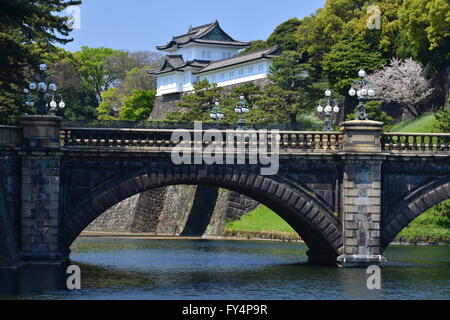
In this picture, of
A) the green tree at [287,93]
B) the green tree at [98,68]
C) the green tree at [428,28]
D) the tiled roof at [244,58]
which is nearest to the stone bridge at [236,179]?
the green tree at [428,28]

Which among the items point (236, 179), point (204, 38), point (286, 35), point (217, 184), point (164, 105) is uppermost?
point (204, 38)

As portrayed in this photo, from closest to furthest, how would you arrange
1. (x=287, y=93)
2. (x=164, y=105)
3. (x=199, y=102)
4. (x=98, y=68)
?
(x=287, y=93), (x=199, y=102), (x=164, y=105), (x=98, y=68)

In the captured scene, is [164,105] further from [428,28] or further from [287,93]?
[428,28]

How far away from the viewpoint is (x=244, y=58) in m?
121

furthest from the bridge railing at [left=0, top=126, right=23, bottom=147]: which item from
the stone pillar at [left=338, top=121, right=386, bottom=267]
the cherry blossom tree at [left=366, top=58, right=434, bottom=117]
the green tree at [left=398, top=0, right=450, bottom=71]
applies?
the cherry blossom tree at [left=366, top=58, right=434, bottom=117]

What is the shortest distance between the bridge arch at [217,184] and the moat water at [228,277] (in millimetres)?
1881

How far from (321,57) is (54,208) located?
65.6 metres

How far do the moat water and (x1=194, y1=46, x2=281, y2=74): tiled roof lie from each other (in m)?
50.9

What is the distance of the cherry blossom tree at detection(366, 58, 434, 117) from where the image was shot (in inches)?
3521

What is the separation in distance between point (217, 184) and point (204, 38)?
93.4 meters

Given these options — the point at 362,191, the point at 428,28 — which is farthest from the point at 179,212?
the point at 362,191

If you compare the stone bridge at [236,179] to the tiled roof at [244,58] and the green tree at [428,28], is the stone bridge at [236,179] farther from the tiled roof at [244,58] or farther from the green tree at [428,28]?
the tiled roof at [244,58]

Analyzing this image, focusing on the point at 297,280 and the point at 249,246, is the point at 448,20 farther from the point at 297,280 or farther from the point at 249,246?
the point at 297,280

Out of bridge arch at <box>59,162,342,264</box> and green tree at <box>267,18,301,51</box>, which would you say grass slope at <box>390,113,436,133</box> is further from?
bridge arch at <box>59,162,342,264</box>
